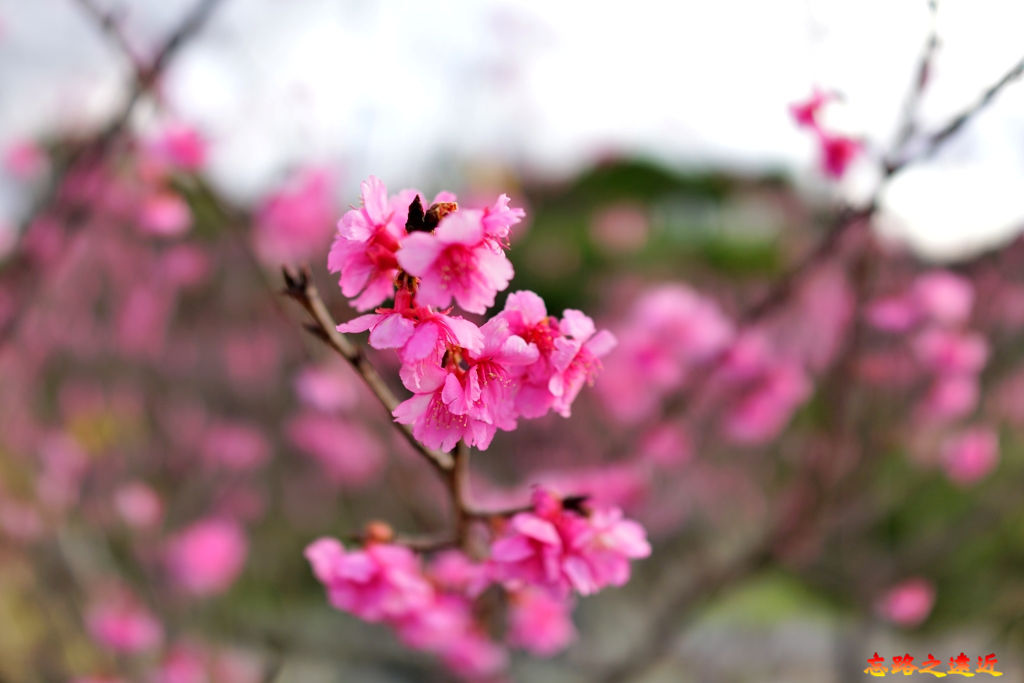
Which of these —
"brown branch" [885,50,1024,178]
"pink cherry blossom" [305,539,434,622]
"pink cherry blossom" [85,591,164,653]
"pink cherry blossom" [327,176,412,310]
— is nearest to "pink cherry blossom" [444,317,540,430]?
"pink cherry blossom" [327,176,412,310]

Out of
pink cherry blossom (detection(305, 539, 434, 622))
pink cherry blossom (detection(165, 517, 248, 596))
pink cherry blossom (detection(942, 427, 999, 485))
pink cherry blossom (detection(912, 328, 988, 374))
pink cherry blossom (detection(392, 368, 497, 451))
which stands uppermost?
pink cherry blossom (detection(942, 427, 999, 485))

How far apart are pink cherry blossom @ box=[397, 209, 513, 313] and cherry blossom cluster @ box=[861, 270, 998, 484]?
1.47 meters

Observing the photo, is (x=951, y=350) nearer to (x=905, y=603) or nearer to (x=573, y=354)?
(x=905, y=603)

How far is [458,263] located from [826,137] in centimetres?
125

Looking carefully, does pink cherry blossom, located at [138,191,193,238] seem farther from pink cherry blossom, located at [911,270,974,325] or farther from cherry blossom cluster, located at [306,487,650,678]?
pink cherry blossom, located at [911,270,974,325]

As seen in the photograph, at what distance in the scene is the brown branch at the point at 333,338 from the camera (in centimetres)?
70

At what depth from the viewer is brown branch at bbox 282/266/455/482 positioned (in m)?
0.70

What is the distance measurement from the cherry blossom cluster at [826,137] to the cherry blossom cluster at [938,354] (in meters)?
0.45

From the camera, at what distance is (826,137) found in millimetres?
1557

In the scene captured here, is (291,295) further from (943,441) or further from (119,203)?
(943,441)

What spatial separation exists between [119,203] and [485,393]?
2526mm

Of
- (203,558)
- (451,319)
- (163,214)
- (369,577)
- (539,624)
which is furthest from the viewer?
(203,558)

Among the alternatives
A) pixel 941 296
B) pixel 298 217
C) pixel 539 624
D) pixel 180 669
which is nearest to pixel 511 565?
pixel 539 624

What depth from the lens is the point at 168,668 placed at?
248 centimetres
